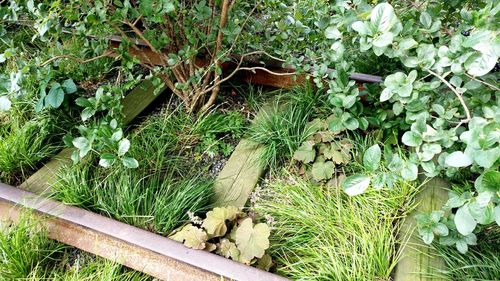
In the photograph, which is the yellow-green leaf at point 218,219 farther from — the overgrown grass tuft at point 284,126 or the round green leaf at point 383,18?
the round green leaf at point 383,18

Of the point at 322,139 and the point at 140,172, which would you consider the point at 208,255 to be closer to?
the point at 140,172

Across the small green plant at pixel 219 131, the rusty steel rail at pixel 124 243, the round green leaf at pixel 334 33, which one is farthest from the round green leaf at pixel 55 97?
the round green leaf at pixel 334 33

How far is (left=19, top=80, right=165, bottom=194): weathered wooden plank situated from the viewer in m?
1.86

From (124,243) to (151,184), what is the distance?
32 cm

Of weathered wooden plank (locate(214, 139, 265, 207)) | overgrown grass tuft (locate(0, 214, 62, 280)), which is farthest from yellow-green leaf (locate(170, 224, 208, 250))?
overgrown grass tuft (locate(0, 214, 62, 280))

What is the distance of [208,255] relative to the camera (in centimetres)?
154

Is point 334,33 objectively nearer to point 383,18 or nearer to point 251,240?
point 383,18

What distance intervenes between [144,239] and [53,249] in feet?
1.38

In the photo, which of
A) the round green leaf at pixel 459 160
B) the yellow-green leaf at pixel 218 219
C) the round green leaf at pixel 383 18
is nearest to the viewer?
the round green leaf at pixel 459 160

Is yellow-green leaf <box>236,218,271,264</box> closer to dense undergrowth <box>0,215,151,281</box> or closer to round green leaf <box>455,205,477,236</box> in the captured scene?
dense undergrowth <box>0,215,151,281</box>

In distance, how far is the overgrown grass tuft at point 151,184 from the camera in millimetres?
1719

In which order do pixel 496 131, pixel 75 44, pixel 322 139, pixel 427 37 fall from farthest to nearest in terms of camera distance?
pixel 75 44 < pixel 322 139 < pixel 427 37 < pixel 496 131

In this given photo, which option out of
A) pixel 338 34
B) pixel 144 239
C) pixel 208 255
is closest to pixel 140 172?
pixel 144 239

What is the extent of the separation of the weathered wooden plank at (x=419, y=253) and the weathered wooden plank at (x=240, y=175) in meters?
0.71
